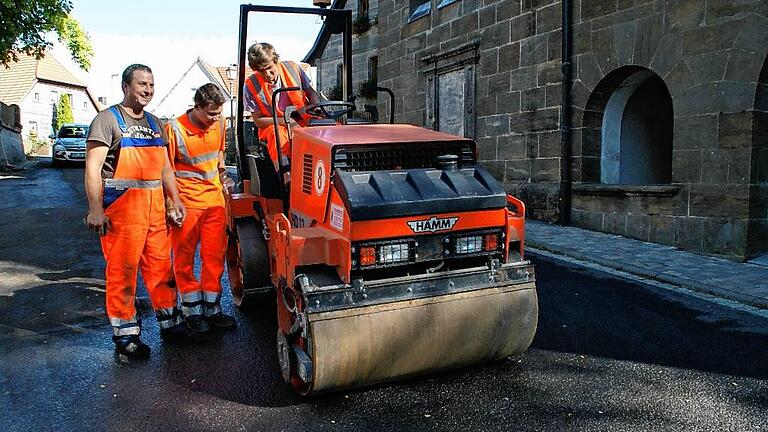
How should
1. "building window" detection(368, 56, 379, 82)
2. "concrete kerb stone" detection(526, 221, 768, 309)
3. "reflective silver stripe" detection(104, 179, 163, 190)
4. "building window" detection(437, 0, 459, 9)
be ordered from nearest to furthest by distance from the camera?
"reflective silver stripe" detection(104, 179, 163, 190)
"concrete kerb stone" detection(526, 221, 768, 309)
"building window" detection(437, 0, 459, 9)
"building window" detection(368, 56, 379, 82)

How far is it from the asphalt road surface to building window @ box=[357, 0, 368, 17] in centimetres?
1717

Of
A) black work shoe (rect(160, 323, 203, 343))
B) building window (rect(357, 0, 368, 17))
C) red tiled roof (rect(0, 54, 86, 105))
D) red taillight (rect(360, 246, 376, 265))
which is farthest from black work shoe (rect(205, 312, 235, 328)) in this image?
red tiled roof (rect(0, 54, 86, 105))

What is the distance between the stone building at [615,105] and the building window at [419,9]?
0.20 feet

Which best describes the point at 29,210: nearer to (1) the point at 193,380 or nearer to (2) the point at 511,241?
(1) the point at 193,380

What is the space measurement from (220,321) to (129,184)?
51.7 inches

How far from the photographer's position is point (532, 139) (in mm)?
11680

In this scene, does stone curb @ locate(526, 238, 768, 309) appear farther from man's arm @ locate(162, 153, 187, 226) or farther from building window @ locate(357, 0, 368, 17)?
building window @ locate(357, 0, 368, 17)

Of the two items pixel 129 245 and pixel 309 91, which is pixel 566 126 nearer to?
pixel 309 91

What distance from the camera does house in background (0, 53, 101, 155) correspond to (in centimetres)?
4428

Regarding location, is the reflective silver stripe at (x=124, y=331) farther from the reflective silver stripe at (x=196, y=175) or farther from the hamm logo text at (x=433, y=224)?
the hamm logo text at (x=433, y=224)

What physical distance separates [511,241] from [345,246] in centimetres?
113

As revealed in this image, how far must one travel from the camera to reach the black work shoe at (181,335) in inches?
186

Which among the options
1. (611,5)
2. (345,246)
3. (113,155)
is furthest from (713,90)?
(113,155)

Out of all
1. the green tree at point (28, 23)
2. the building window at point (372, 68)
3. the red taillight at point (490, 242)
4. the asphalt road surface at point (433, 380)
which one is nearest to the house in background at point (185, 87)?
the green tree at point (28, 23)
